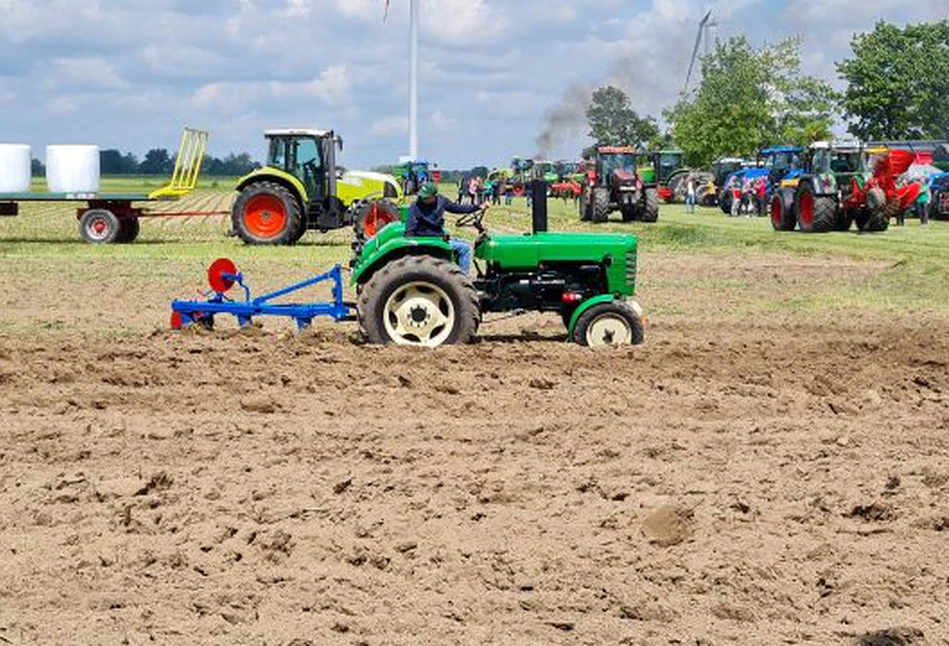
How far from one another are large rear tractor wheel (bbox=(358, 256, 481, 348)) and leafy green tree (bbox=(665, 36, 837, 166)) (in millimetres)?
55941

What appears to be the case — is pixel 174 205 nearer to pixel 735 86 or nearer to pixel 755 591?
pixel 735 86

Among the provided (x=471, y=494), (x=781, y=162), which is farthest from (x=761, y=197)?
(x=471, y=494)

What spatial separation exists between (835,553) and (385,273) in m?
5.97

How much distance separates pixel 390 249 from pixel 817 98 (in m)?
59.1

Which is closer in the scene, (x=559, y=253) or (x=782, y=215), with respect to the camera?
(x=559, y=253)

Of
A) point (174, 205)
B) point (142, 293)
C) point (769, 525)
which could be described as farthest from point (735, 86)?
point (769, 525)

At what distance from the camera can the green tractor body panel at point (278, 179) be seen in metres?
26.7

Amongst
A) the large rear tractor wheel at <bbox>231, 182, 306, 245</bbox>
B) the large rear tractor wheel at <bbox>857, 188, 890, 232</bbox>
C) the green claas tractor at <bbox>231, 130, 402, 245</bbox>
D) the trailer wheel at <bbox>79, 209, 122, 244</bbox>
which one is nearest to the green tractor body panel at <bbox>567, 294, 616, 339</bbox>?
the green claas tractor at <bbox>231, 130, 402, 245</bbox>

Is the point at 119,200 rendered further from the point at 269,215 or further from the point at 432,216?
the point at 432,216

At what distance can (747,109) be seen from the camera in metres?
66.6

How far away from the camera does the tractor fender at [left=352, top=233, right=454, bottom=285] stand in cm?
1189

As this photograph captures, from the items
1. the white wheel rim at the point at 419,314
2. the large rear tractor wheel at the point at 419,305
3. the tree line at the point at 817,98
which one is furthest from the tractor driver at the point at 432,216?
the tree line at the point at 817,98

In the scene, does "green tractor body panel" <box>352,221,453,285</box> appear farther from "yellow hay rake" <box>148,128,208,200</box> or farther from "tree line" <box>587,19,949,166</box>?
"tree line" <box>587,19,949,166</box>

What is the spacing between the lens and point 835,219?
29875 mm
